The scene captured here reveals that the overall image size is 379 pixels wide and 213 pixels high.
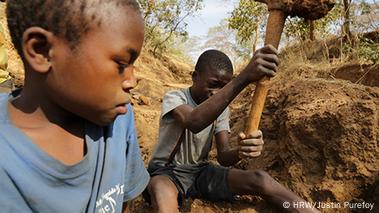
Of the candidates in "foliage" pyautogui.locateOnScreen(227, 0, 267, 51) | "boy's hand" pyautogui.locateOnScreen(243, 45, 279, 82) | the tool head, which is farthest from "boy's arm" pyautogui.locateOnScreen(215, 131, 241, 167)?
"foliage" pyautogui.locateOnScreen(227, 0, 267, 51)

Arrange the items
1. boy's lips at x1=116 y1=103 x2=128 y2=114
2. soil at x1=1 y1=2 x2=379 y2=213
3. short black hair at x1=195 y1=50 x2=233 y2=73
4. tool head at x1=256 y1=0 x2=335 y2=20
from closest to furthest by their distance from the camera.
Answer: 1. boy's lips at x1=116 y1=103 x2=128 y2=114
2. tool head at x1=256 y1=0 x2=335 y2=20
3. soil at x1=1 y1=2 x2=379 y2=213
4. short black hair at x1=195 y1=50 x2=233 y2=73

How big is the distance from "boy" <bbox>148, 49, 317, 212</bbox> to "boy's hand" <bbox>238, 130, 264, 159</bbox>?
11.2 inches

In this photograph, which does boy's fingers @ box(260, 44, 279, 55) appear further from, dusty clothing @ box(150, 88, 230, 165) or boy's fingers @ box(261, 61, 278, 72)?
dusty clothing @ box(150, 88, 230, 165)

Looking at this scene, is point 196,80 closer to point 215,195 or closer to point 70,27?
point 215,195

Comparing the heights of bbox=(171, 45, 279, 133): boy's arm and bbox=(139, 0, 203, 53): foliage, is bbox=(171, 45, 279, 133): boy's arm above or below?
below

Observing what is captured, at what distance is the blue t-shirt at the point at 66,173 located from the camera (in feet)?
3.31

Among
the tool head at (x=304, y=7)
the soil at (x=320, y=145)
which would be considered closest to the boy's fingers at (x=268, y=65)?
the tool head at (x=304, y=7)

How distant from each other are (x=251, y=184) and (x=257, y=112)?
2.52ft

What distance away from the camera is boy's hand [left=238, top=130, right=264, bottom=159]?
6.49ft

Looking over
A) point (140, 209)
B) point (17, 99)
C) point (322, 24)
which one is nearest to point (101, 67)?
point (17, 99)

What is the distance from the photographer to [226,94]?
85.0 inches

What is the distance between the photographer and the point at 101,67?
103 cm

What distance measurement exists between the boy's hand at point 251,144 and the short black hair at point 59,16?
1135 millimetres

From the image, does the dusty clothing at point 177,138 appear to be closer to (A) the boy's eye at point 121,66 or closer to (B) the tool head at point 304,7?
(B) the tool head at point 304,7
